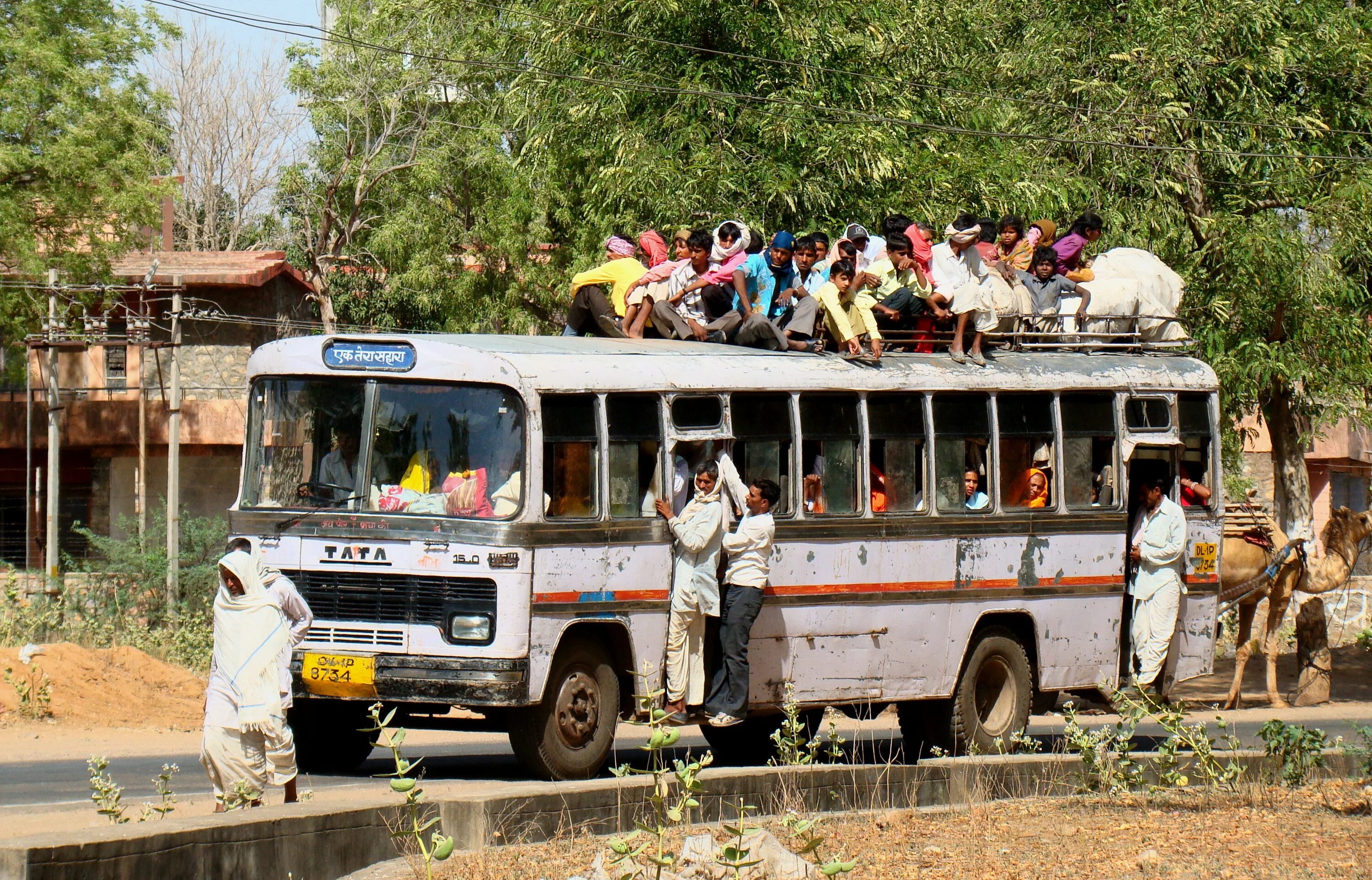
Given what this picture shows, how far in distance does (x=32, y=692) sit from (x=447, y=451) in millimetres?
8275

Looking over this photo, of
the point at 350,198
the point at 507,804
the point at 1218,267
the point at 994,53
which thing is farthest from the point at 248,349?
the point at 507,804

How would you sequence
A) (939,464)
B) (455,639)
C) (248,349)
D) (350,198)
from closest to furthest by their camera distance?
(455,639), (939,464), (248,349), (350,198)

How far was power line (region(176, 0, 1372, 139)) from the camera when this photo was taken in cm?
2047

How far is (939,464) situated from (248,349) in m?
27.7

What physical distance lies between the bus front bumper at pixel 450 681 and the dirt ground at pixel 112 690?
7375 millimetres

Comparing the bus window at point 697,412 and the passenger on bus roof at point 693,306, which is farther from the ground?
the passenger on bus roof at point 693,306

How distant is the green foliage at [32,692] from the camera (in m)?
16.9

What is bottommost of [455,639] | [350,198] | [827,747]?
[827,747]

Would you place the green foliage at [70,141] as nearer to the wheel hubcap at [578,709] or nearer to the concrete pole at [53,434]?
the concrete pole at [53,434]

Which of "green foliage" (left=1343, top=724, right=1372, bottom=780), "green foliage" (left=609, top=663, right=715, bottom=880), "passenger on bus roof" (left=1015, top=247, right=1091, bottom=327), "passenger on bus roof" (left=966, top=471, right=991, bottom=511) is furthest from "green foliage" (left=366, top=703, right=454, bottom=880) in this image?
"passenger on bus roof" (left=1015, top=247, right=1091, bottom=327)

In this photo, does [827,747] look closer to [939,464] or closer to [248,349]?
[939,464]

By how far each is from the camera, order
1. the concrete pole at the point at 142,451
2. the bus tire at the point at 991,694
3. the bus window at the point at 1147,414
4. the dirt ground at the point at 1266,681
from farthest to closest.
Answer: the concrete pole at the point at 142,451 < the dirt ground at the point at 1266,681 < the bus window at the point at 1147,414 < the bus tire at the point at 991,694

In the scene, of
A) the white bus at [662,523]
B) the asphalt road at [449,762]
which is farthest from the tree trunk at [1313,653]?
the white bus at [662,523]

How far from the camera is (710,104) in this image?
66.4 ft
